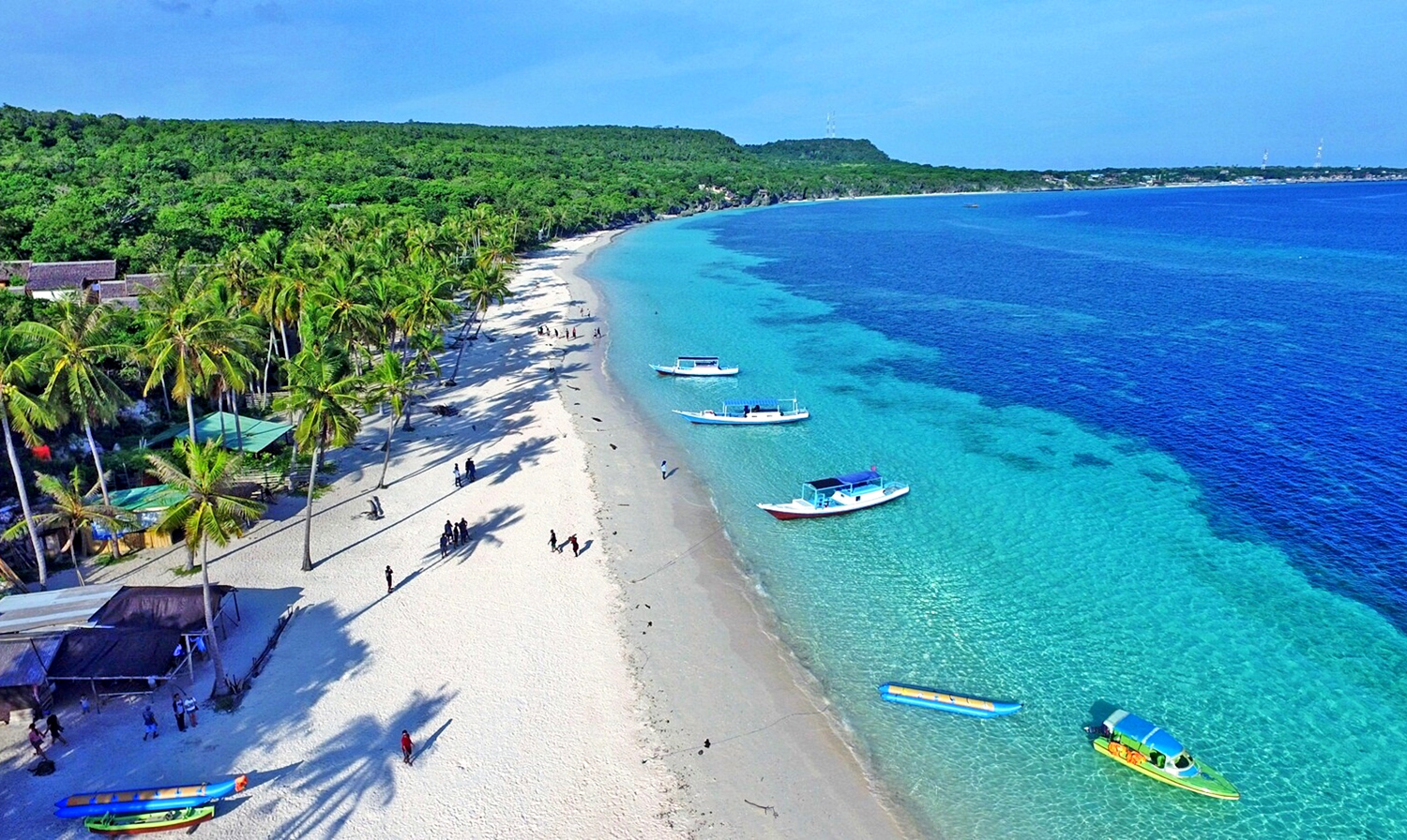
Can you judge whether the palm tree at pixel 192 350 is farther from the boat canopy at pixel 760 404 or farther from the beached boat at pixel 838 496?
the boat canopy at pixel 760 404

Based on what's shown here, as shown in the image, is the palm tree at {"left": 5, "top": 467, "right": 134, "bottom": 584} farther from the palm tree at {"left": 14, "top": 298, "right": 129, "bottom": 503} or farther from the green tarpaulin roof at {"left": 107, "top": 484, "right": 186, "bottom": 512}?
the palm tree at {"left": 14, "top": 298, "right": 129, "bottom": 503}

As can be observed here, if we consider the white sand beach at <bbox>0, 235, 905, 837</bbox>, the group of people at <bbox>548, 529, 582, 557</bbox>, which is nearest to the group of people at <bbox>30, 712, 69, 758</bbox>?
the white sand beach at <bbox>0, 235, 905, 837</bbox>

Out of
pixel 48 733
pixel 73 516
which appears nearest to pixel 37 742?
pixel 48 733

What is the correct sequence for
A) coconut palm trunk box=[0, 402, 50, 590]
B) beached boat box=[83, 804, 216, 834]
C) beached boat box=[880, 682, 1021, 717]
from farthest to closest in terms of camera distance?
coconut palm trunk box=[0, 402, 50, 590]
beached boat box=[880, 682, 1021, 717]
beached boat box=[83, 804, 216, 834]

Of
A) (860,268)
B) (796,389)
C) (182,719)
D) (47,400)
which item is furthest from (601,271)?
(182,719)

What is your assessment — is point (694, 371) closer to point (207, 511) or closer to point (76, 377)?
point (76, 377)

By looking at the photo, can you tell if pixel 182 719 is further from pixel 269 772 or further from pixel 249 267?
pixel 249 267

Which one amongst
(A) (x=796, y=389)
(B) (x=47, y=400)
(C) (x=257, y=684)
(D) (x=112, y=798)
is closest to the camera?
(D) (x=112, y=798)
